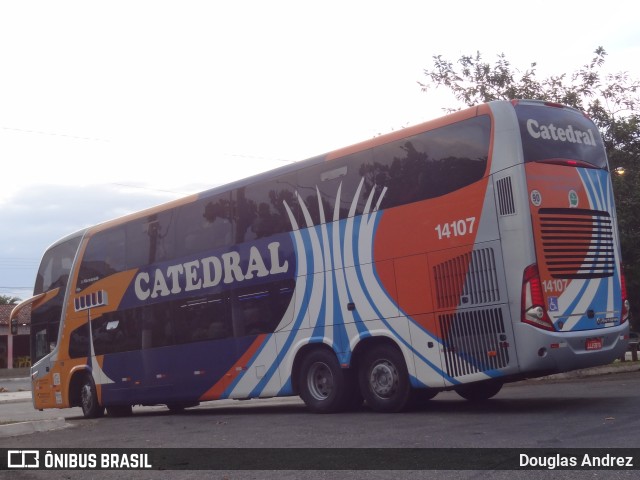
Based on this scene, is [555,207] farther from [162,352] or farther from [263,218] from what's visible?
[162,352]

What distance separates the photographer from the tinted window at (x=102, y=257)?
688 inches

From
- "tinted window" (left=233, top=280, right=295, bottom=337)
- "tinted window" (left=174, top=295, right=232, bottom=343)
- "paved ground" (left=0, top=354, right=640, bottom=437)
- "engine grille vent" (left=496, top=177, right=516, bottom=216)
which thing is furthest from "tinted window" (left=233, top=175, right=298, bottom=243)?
"paved ground" (left=0, top=354, right=640, bottom=437)

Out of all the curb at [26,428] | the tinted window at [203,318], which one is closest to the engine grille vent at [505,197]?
the tinted window at [203,318]

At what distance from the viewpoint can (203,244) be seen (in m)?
15.4

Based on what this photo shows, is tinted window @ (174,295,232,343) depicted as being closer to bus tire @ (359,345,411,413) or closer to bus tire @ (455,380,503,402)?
bus tire @ (359,345,411,413)

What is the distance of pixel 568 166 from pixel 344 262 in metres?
3.56

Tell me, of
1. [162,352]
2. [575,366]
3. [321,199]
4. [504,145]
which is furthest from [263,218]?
[575,366]

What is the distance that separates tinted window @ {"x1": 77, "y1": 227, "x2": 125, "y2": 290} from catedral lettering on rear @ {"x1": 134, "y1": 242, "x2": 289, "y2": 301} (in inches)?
34.3

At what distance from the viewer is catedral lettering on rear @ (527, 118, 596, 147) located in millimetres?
11359

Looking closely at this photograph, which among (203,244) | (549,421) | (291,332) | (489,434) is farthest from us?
(203,244)

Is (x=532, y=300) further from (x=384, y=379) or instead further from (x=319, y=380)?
(x=319, y=380)

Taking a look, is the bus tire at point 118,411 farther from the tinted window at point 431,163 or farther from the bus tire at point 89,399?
the tinted window at point 431,163

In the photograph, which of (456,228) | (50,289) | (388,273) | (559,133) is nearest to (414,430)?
(456,228)

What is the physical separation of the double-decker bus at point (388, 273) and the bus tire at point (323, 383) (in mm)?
25
